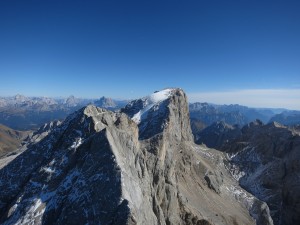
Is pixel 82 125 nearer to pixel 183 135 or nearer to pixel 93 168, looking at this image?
pixel 93 168

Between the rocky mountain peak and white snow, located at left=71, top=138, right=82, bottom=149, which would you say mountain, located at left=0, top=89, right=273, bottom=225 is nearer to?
white snow, located at left=71, top=138, right=82, bottom=149

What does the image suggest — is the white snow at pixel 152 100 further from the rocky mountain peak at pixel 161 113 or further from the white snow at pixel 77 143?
the white snow at pixel 77 143

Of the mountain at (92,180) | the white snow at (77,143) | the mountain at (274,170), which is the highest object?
the white snow at (77,143)

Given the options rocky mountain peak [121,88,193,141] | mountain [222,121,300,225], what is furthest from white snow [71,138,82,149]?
mountain [222,121,300,225]

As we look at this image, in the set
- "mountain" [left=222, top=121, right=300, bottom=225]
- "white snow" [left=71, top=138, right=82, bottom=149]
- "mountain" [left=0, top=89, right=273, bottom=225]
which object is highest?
"white snow" [left=71, top=138, right=82, bottom=149]

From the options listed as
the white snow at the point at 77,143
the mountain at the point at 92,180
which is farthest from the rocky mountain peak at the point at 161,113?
the white snow at the point at 77,143

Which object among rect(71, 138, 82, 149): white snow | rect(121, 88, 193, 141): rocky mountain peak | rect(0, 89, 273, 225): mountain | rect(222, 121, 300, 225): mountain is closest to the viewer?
rect(0, 89, 273, 225): mountain
